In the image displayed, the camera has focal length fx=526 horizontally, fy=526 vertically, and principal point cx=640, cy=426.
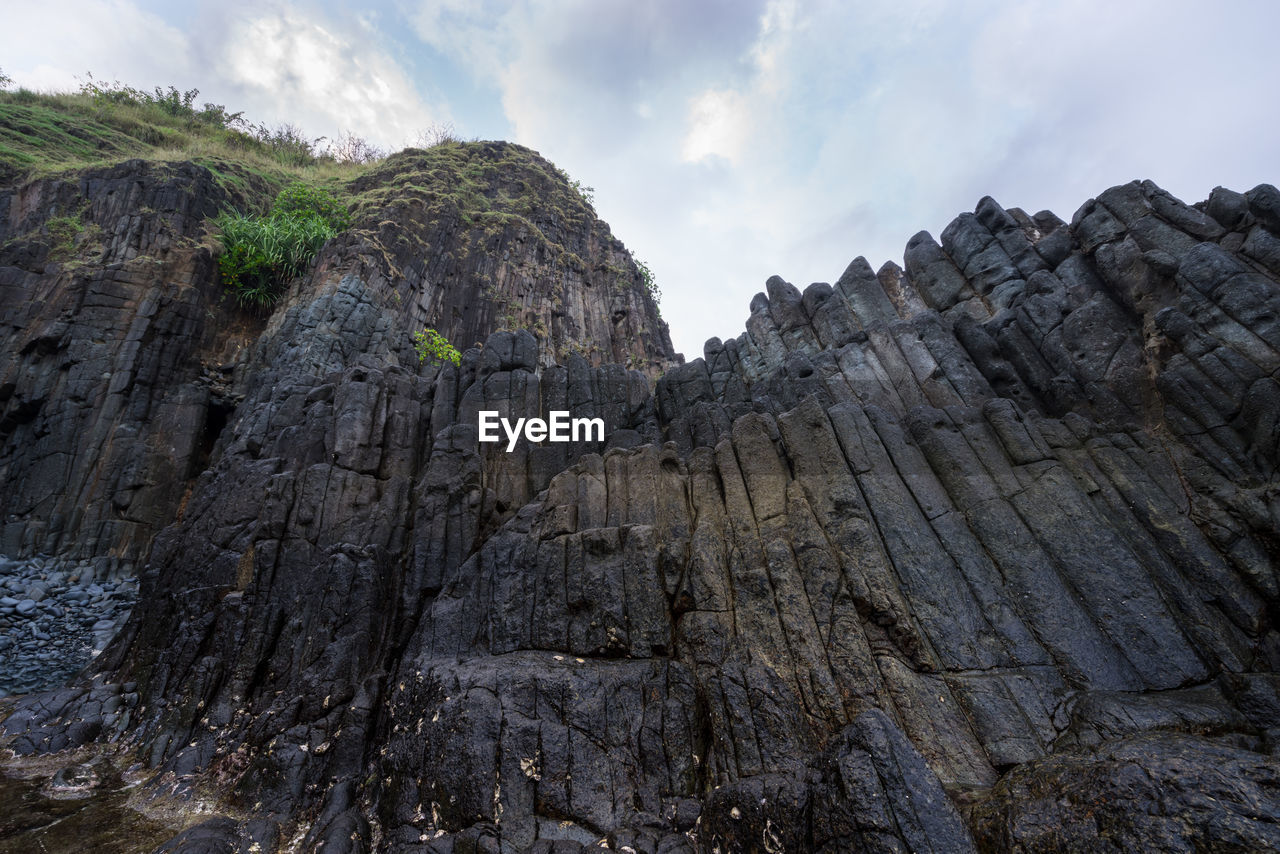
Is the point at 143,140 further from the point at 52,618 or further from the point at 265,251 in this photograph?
the point at 52,618

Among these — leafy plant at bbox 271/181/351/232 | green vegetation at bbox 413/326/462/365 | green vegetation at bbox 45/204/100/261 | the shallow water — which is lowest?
the shallow water

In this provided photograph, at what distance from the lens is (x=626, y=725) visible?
905cm

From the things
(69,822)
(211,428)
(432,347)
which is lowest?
(69,822)

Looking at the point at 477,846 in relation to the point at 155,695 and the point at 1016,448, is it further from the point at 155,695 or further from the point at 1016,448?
the point at 1016,448

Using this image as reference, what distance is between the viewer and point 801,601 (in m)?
9.65

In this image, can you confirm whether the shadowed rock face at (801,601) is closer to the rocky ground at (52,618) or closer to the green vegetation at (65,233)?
the rocky ground at (52,618)

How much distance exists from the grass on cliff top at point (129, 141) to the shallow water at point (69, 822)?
34.7 metres

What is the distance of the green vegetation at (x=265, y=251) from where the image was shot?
91.1 feet

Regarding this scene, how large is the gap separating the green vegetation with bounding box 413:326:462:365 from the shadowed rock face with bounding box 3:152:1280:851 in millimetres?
11751

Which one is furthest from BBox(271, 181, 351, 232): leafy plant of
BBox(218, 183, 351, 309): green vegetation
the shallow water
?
the shallow water

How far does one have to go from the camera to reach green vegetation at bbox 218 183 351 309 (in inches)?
1093

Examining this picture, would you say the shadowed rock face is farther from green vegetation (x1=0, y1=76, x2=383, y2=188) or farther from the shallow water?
green vegetation (x1=0, y1=76, x2=383, y2=188)

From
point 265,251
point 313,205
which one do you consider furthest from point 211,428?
point 313,205

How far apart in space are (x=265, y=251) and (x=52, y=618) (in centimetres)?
1930
